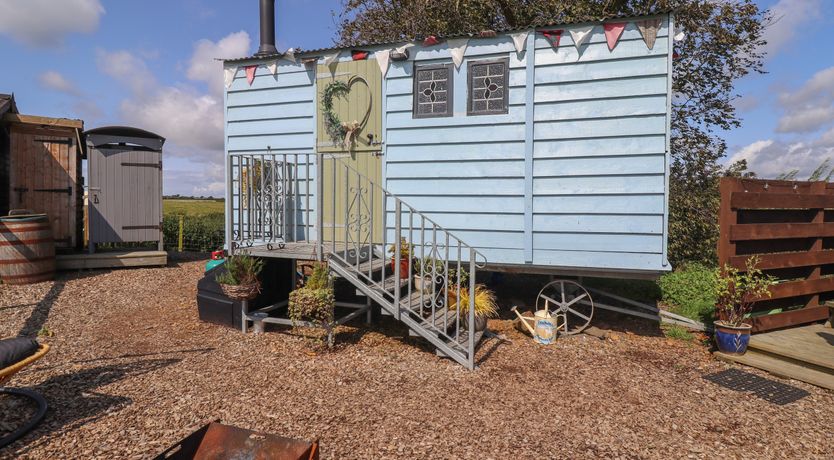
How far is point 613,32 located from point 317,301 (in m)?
4.32

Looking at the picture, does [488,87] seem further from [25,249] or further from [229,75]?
[25,249]

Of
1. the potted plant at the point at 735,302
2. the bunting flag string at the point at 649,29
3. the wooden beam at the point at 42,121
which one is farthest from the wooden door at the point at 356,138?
the wooden beam at the point at 42,121

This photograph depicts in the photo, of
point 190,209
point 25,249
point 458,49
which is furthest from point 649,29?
point 190,209

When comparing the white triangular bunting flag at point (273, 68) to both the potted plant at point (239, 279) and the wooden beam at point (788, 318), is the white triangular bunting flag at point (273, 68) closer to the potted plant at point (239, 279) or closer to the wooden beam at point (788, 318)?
the potted plant at point (239, 279)

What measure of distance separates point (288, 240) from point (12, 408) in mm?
3460

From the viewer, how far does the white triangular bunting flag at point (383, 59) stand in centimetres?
599

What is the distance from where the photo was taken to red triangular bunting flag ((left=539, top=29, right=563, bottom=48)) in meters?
5.36

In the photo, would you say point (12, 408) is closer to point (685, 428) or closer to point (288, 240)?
point (288, 240)

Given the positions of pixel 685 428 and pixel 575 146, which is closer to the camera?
pixel 685 428

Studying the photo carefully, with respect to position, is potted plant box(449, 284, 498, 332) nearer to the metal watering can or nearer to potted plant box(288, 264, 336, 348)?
the metal watering can

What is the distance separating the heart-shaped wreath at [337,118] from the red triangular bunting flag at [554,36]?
2351 millimetres

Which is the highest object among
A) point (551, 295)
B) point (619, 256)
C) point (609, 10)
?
point (609, 10)

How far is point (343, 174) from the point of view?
6.38m

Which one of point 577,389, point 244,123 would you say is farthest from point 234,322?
point 577,389
